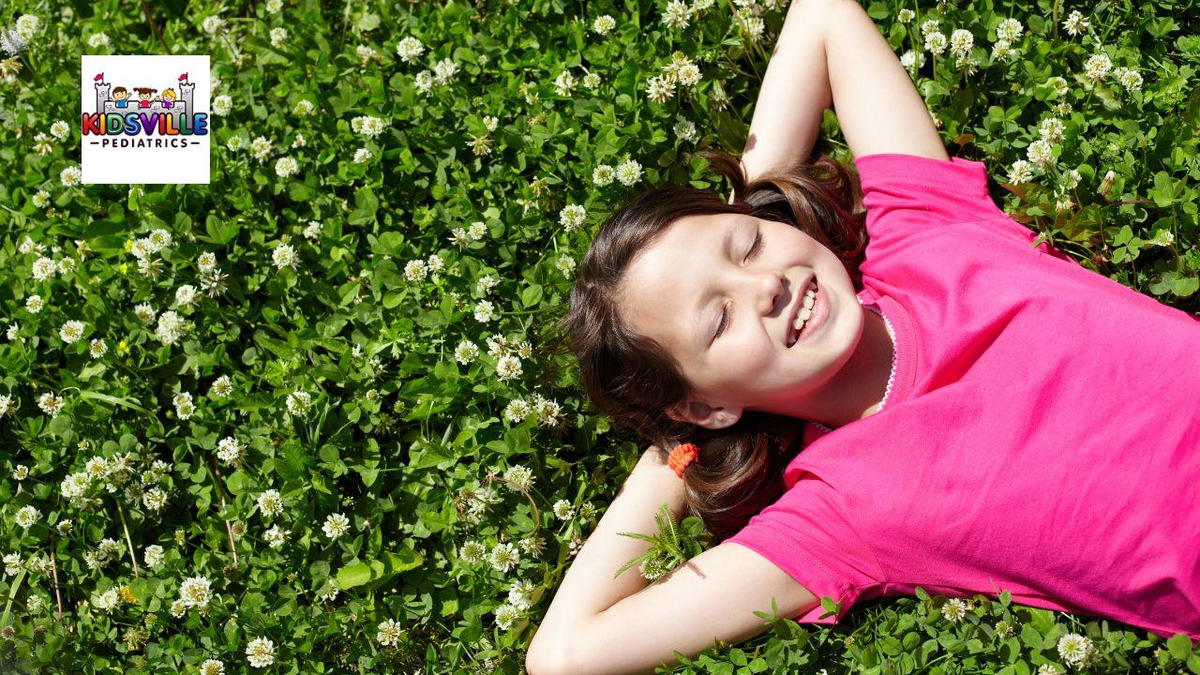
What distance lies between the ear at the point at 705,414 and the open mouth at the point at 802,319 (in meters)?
0.28

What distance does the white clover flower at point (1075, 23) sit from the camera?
3.25 m

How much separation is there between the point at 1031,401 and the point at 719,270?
77cm

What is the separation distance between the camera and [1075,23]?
3258mm

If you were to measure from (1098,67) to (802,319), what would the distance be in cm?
130

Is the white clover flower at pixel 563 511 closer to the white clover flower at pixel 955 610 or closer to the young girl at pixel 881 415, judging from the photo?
the young girl at pixel 881 415

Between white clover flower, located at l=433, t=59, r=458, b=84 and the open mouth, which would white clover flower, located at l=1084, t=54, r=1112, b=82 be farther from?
white clover flower, located at l=433, t=59, r=458, b=84

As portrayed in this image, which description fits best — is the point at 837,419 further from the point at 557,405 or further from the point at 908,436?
the point at 557,405

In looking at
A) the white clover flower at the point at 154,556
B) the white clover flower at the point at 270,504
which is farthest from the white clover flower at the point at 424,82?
the white clover flower at the point at 154,556

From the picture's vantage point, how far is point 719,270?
102 inches

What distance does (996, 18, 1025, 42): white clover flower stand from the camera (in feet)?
10.7

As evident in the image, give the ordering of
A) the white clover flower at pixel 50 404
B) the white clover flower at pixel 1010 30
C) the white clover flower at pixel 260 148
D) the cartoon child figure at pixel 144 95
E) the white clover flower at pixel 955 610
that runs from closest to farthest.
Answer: the white clover flower at pixel 955 610, the white clover flower at pixel 1010 30, the white clover flower at pixel 50 404, the white clover flower at pixel 260 148, the cartoon child figure at pixel 144 95

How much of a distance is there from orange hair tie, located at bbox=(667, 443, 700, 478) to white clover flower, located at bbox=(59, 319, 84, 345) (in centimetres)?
185

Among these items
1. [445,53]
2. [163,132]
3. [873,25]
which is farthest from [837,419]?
[163,132]

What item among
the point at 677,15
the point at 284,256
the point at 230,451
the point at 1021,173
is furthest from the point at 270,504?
the point at 1021,173
